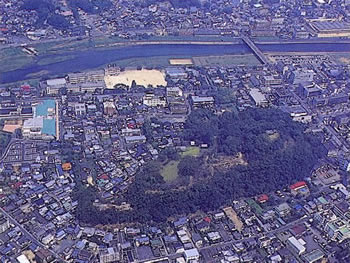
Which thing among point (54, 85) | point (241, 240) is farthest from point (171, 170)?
point (54, 85)

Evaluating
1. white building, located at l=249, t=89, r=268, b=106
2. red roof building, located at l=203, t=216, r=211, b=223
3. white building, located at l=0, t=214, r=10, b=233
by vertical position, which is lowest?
red roof building, located at l=203, t=216, r=211, b=223

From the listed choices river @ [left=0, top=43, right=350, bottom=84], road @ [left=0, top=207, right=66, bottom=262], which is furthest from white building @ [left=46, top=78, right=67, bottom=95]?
road @ [left=0, top=207, right=66, bottom=262]

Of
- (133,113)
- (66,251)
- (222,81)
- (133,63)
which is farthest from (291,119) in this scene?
(66,251)

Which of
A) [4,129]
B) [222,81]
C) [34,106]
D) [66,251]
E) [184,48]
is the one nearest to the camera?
[66,251]

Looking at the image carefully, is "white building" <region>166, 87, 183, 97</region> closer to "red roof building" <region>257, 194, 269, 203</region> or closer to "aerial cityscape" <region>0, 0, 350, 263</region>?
"aerial cityscape" <region>0, 0, 350, 263</region>

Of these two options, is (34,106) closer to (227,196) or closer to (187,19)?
(227,196)
